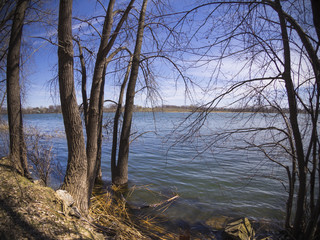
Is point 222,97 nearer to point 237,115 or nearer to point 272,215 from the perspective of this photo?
point 237,115

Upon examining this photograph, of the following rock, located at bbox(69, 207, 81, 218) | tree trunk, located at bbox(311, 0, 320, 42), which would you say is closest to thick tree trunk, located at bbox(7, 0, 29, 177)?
rock, located at bbox(69, 207, 81, 218)

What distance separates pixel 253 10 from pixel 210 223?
16.4 feet

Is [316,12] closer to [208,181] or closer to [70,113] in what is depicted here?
[70,113]

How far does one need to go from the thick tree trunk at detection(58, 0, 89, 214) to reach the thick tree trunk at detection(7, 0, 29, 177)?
1.47 meters

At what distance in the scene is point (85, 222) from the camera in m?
3.39

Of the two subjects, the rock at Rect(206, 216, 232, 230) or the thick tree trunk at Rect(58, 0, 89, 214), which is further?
the rock at Rect(206, 216, 232, 230)

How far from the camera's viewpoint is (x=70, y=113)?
12.8ft

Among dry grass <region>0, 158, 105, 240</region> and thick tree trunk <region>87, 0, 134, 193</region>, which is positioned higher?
thick tree trunk <region>87, 0, 134, 193</region>

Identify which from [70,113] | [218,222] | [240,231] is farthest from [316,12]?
[218,222]

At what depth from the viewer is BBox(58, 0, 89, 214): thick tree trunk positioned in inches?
149

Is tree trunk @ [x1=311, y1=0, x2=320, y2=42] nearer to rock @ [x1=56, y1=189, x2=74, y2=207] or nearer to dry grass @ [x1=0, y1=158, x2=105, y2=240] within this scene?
dry grass @ [x1=0, y1=158, x2=105, y2=240]

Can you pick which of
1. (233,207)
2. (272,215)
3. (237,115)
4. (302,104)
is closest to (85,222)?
(237,115)

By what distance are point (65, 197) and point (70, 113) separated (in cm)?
155


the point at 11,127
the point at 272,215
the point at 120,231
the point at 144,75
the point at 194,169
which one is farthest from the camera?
the point at 194,169
